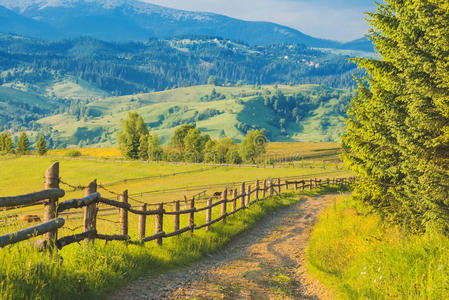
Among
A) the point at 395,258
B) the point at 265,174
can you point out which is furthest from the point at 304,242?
the point at 265,174

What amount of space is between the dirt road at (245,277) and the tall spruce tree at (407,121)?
13.8 ft

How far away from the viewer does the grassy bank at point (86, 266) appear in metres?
6.10

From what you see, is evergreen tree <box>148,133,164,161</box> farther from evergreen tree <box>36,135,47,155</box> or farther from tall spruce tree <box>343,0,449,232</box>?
tall spruce tree <box>343,0,449,232</box>

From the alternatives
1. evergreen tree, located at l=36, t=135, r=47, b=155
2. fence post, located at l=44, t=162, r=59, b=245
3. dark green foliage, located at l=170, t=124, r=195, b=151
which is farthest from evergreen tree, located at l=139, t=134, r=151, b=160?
fence post, located at l=44, t=162, r=59, b=245

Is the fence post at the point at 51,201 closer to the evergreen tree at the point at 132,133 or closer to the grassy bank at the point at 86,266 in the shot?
the grassy bank at the point at 86,266

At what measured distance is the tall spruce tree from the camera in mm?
11430

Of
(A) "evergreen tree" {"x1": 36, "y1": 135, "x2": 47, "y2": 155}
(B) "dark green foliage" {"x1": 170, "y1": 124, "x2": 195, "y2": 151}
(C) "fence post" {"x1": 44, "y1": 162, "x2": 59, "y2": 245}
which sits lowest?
(A) "evergreen tree" {"x1": 36, "y1": 135, "x2": 47, "y2": 155}

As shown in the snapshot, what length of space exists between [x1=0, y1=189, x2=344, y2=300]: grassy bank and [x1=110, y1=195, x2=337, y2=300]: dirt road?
1.38 feet

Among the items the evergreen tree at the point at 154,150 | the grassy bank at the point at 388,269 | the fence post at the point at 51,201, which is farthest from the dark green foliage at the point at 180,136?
the fence post at the point at 51,201

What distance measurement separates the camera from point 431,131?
12148 mm

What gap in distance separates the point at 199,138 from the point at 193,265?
110 meters

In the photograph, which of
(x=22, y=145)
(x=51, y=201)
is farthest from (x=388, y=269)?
(x=22, y=145)

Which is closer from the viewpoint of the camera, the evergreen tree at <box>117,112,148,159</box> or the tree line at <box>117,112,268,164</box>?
the tree line at <box>117,112,268,164</box>

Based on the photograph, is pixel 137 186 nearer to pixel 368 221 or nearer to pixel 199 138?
pixel 199 138
